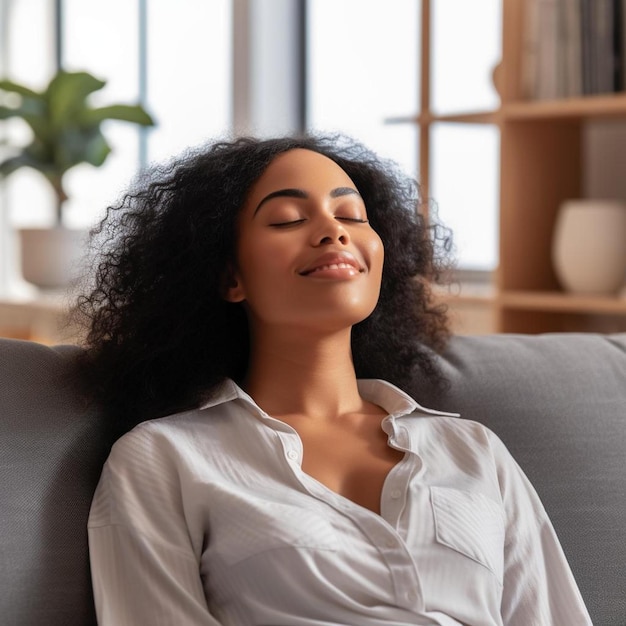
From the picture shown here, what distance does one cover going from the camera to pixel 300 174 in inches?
54.5

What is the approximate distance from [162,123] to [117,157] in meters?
0.47

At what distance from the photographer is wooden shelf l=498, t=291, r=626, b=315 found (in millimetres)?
2521

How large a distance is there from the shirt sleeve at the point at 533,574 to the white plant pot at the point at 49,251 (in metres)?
3.18

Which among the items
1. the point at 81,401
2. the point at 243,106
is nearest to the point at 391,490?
the point at 81,401

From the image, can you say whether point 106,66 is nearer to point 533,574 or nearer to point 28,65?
point 28,65

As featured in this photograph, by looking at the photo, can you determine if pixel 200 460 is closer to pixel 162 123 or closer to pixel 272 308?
pixel 272 308

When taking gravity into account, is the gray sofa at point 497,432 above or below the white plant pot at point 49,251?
below

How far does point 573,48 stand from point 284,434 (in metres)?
1.64

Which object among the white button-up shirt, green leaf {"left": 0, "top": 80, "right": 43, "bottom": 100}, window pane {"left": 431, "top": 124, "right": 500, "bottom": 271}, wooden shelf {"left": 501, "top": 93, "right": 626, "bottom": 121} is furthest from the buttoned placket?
green leaf {"left": 0, "top": 80, "right": 43, "bottom": 100}

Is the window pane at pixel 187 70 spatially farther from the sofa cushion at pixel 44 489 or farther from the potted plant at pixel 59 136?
the sofa cushion at pixel 44 489

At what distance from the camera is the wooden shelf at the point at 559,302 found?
2521 mm

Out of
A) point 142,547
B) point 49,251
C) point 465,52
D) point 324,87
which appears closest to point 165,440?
point 142,547

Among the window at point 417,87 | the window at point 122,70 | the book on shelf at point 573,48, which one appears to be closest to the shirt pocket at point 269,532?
the book on shelf at point 573,48

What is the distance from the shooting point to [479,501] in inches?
51.2
